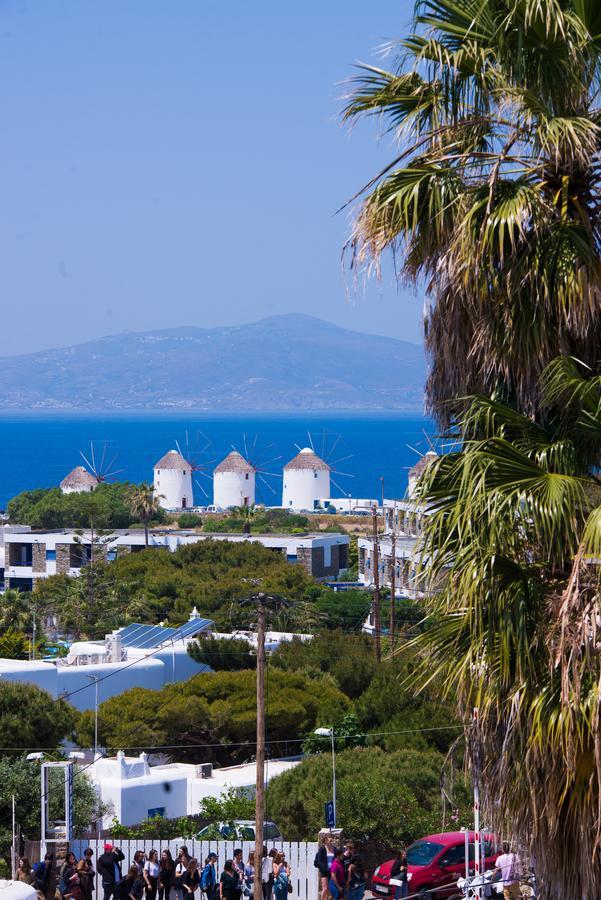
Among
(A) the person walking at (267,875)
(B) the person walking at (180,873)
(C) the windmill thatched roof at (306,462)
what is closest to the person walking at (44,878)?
(B) the person walking at (180,873)

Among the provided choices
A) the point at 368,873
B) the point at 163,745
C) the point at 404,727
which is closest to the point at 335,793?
the point at 368,873

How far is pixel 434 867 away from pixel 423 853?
0.36 metres

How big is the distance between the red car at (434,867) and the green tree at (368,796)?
302 cm

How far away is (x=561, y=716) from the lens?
19.1 ft

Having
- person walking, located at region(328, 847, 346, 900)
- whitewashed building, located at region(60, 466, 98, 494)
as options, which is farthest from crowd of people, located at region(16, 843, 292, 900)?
whitewashed building, located at region(60, 466, 98, 494)

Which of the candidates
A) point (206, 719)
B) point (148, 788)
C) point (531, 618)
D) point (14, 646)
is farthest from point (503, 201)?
point (14, 646)

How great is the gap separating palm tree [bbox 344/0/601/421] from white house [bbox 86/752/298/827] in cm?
1928

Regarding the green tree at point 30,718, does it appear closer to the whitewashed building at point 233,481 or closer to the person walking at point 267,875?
the person walking at point 267,875

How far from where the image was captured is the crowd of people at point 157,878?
15273mm

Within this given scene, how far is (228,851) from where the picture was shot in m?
18.9

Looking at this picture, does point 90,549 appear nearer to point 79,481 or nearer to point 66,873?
point 79,481

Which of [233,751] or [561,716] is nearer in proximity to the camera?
[561,716]

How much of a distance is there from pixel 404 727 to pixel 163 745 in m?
6.04

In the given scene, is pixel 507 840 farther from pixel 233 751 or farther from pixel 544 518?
pixel 233 751
